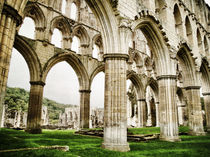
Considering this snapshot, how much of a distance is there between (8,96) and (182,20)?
36.2m

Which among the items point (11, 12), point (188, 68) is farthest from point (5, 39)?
point (188, 68)

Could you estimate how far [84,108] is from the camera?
1497 centimetres

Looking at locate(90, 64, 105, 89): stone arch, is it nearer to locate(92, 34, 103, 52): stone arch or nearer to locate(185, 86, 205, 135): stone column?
locate(92, 34, 103, 52): stone arch

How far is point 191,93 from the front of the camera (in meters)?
12.2

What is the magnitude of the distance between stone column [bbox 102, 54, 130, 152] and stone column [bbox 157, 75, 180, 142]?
3.65 meters

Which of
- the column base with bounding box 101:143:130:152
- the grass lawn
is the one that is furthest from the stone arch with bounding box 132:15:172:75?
the column base with bounding box 101:143:130:152

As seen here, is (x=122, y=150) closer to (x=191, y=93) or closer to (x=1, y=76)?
(x=1, y=76)

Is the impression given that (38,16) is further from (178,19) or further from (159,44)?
(178,19)

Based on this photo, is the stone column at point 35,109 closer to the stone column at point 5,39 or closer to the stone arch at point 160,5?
the stone column at point 5,39

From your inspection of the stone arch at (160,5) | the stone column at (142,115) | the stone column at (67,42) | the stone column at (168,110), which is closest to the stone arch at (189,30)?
the stone arch at (160,5)

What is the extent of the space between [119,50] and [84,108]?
9363 mm

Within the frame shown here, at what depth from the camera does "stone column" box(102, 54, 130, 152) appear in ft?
19.2

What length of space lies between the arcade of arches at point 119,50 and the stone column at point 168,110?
0.05 m

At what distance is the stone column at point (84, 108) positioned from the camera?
14819 millimetres
